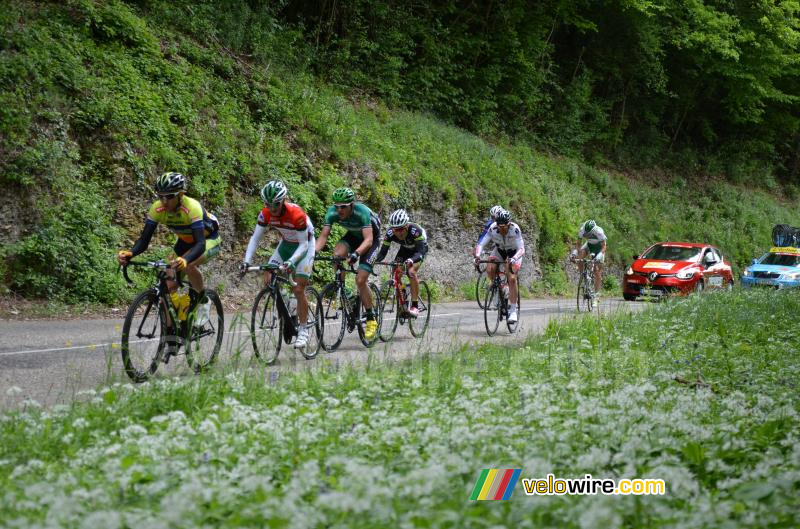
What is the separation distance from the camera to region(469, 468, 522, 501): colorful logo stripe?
3.62 m

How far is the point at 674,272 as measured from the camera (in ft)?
74.9

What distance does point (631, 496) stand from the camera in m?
3.61

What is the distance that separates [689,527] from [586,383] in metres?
3.40

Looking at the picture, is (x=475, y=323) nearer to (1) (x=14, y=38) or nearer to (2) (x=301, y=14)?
(1) (x=14, y=38)

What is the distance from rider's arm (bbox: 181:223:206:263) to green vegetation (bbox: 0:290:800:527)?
52.4 inches

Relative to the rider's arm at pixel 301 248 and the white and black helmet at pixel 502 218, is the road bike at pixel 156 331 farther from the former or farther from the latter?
the white and black helmet at pixel 502 218

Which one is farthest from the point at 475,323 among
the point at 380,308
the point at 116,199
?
the point at 116,199

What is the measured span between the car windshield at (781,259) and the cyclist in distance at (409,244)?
18.8 metres

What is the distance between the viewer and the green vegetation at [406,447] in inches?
132

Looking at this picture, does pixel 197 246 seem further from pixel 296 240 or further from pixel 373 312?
pixel 373 312

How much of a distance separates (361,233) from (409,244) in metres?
1.68

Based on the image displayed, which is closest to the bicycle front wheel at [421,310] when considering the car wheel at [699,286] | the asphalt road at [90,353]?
the asphalt road at [90,353]

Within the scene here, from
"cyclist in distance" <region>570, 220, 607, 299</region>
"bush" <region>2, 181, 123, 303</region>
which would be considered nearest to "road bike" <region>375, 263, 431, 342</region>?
"bush" <region>2, 181, 123, 303</region>

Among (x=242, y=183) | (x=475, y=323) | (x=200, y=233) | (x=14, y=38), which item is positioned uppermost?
(x=14, y=38)
